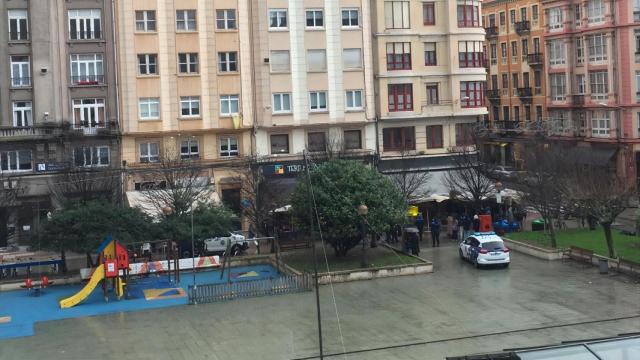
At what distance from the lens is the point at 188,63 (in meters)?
51.0

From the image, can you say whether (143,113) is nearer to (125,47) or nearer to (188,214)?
(125,47)

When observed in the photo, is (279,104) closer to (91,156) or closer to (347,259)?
(91,156)

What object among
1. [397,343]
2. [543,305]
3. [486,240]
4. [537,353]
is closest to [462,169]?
[486,240]

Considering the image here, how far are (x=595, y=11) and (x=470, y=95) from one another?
15889 mm

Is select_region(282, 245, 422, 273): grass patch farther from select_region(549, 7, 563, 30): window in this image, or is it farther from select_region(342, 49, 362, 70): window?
select_region(549, 7, 563, 30): window

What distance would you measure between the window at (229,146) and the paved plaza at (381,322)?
61.5 ft

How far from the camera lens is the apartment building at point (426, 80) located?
54250mm

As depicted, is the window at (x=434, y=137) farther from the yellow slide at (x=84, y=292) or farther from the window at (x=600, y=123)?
the yellow slide at (x=84, y=292)

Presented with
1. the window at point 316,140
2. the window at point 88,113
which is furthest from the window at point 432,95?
the window at point 88,113

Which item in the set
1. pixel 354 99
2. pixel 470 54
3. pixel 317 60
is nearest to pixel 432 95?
pixel 470 54

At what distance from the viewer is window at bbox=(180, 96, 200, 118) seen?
2005 inches

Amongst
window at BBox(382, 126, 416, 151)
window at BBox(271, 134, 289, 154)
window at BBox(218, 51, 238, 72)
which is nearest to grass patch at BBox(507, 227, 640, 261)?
window at BBox(382, 126, 416, 151)

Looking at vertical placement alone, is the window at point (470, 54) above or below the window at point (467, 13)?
below

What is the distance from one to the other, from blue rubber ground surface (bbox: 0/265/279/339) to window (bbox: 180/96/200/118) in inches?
571
